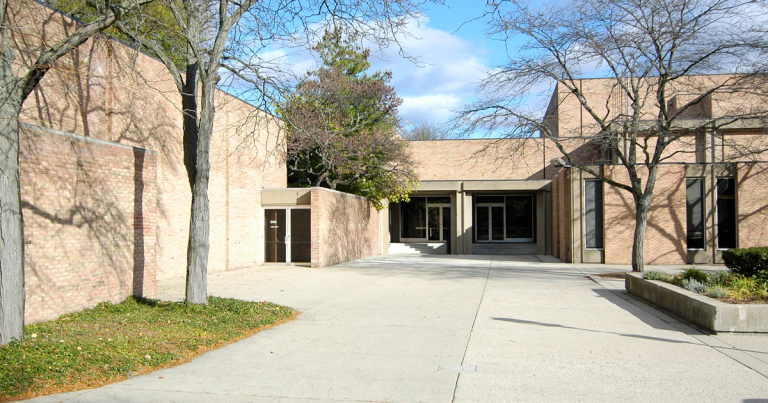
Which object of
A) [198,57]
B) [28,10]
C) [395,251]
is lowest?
[395,251]

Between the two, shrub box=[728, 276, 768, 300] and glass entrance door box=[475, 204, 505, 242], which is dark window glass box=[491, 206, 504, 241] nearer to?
glass entrance door box=[475, 204, 505, 242]

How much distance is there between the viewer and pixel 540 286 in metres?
15.4

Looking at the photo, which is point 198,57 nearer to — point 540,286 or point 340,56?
point 540,286

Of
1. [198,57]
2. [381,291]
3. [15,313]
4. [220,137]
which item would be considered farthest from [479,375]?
[220,137]

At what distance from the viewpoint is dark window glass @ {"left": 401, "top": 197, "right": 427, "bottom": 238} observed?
36.9 metres

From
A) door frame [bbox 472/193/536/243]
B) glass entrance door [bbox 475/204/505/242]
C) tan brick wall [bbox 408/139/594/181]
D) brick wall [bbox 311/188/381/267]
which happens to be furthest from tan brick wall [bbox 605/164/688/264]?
glass entrance door [bbox 475/204/505/242]

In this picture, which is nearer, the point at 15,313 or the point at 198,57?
the point at 15,313

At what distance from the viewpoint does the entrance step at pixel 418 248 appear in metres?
34.0

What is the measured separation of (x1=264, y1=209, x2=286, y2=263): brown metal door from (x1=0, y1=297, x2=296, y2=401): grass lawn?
443 inches

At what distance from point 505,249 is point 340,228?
44.5ft

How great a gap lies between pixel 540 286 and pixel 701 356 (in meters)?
7.99

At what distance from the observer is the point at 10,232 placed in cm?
694

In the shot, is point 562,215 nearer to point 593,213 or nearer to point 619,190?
point 593,213

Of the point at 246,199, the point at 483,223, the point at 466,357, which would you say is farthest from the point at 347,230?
the point at 466,357
